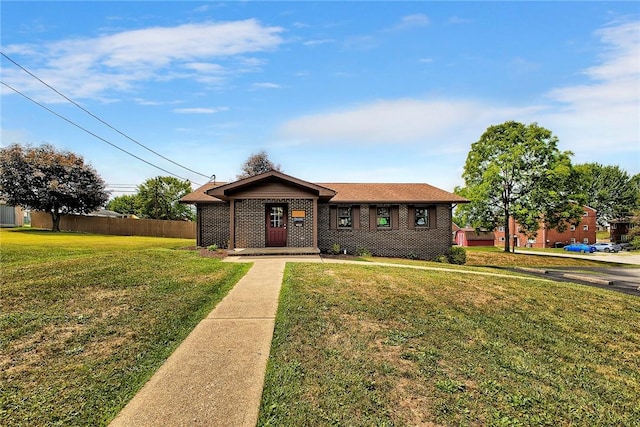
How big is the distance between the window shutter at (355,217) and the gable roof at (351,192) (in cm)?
52

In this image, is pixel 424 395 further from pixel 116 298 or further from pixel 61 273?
pixel 61 273

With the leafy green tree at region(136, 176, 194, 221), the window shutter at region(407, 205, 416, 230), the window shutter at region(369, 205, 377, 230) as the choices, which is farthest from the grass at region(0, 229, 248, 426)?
the leafy green tree at region(136, 176, 194, 221)

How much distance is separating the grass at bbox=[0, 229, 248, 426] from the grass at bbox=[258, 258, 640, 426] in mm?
1792

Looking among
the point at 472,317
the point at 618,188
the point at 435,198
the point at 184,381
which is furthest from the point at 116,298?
the point at 618,188

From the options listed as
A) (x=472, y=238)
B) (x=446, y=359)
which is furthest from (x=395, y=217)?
(x=472, y=238)

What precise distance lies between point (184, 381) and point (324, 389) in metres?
1.73

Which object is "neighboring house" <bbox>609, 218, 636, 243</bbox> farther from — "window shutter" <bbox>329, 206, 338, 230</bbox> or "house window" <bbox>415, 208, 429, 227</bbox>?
"window shutter" <bbox>329, 206, 338, 230</bbox>

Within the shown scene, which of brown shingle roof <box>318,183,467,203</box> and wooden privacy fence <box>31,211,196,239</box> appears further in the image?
wooden privacy fence <box>31,211,196,239</box>

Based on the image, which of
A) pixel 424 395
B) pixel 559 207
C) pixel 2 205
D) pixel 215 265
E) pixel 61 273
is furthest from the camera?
pixel 2 205

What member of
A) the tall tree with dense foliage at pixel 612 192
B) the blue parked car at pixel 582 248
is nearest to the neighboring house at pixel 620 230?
the tall tree with dense foliage at pixel 612 192

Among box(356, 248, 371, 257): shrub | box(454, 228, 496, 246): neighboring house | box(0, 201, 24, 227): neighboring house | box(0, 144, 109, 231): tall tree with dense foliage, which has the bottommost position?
box(454, 228, 496, 246): neighboring house

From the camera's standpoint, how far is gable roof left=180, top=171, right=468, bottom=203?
52.5 ft

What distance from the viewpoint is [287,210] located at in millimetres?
17125

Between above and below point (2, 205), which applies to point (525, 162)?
above
